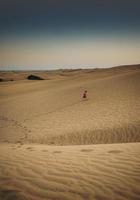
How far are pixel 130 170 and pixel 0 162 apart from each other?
314 centimetres

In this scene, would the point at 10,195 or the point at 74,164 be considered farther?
the point at 74,164

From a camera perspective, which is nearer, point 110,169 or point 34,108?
point 110,169

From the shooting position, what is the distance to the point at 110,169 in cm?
621

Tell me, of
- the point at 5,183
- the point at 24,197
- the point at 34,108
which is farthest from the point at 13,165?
the point at 34,108

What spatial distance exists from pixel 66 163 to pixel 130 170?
4.98ft

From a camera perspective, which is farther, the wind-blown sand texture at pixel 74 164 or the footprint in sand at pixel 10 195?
the wind-blown sand texture at pixel 74 164

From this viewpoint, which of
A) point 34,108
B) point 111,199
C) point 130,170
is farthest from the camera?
point 34,108

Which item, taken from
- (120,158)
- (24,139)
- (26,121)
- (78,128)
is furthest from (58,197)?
(26,121)

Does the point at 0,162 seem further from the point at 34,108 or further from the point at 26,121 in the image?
the point at 34,108

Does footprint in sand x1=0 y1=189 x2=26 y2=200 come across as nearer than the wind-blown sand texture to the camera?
Yes

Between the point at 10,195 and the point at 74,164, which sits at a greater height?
the point at 74,164

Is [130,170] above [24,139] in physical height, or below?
above

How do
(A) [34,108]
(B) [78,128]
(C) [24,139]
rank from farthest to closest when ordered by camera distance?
1. (A) [34,108]
2. (B) [78,128]
3. (C) [24,139]

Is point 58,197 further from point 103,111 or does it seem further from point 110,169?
point 103,111
